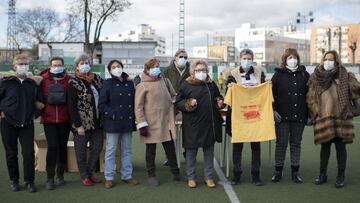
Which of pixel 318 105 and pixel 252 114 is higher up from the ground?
pixel 318 105

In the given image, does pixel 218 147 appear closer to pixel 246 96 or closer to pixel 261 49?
pixel 246 96

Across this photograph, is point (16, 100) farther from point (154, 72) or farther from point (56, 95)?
point (154, 72)

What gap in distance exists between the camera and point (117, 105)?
729 cm

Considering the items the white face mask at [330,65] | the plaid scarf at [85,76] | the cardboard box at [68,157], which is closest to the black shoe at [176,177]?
the cardboard box at [68,157]

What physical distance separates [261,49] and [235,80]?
119738 millimetres

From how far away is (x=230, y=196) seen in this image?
6855 millimetres

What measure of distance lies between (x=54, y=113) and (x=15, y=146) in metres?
0.73

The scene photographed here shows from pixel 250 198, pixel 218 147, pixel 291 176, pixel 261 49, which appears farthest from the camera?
pixel 261 49

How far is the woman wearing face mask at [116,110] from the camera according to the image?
7.25 m

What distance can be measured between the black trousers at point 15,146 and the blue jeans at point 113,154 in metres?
1.09

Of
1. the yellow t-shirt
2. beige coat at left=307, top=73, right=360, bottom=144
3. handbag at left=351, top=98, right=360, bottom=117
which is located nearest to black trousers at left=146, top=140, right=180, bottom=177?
the yellow t-shirt

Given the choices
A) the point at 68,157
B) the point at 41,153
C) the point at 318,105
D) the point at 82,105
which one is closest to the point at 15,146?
the point at 82,105

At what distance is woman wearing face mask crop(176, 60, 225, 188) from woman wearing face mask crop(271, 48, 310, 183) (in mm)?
909

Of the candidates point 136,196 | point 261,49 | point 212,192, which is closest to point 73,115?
point 136,196
